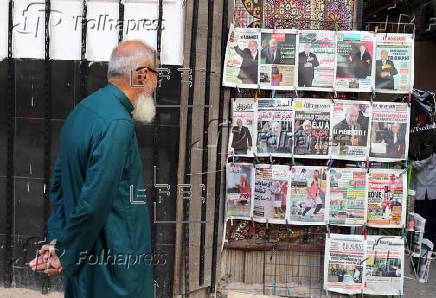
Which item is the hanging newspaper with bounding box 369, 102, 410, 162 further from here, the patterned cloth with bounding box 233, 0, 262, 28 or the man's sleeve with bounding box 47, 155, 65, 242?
the man's sleeve with bounding box 47, 155, 65, 242

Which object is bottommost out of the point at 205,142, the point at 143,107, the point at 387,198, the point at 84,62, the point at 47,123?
the point at 387,198

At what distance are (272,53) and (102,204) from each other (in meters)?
2.37

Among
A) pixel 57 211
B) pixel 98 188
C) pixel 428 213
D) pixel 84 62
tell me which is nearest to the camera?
A: pixel 98 188

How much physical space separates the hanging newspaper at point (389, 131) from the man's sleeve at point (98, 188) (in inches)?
98.1

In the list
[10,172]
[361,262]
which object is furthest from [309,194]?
[10,172]

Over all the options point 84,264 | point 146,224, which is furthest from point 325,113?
point 84,264

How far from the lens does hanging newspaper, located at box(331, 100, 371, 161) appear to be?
4289 mm

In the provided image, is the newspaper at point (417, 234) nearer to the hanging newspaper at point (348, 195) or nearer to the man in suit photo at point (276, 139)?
the hanging newspaper at point (348, 195)

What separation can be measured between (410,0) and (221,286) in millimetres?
4381

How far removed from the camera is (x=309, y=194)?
4.34 metres

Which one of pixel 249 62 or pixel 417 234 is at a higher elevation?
pixel 249 62

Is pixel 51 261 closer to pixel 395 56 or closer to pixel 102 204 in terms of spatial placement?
pixel 102 204

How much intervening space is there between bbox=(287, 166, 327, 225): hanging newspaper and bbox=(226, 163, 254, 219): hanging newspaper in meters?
0.35

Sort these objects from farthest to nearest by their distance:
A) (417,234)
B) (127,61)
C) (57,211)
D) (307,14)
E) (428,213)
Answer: (428,213), (417,234), (307,14), (57,211), (127,61)
